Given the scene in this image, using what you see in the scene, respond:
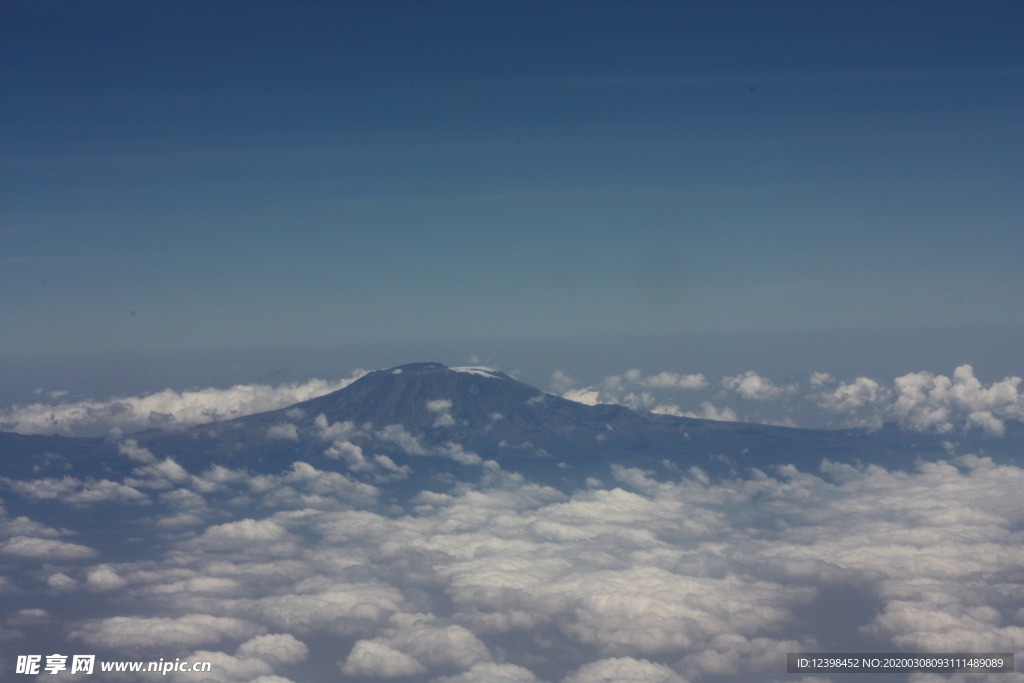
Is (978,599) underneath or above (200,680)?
above

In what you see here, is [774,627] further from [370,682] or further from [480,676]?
[370,682]

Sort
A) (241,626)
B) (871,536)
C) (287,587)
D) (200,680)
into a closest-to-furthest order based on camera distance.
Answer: (200,680) < (241,626) < (287,587) < (871,536)

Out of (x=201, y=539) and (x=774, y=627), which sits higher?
(x=201, y=539)

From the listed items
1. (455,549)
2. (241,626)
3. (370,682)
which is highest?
(455,549)

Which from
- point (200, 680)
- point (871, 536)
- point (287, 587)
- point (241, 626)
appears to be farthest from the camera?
point (871, 536)

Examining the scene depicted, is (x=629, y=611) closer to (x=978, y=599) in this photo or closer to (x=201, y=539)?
(x=978, y=599)

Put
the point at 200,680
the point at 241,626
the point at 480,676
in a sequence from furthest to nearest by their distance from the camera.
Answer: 1. the point at 241,626
2. the point at 480,676
3. the point at 200,680

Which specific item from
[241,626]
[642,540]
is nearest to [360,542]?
[241,626]

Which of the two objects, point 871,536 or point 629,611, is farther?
A: point 871,536

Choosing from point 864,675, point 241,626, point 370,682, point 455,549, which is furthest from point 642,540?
point 241,626
